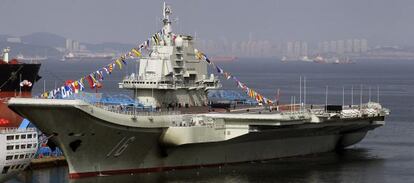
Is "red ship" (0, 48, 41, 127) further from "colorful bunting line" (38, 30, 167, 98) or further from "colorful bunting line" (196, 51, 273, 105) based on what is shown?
"colorful bunting line" (196, 51, 273, 105)

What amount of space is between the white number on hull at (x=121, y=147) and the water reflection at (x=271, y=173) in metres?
1.15

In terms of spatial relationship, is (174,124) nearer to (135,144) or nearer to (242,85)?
(135,144)

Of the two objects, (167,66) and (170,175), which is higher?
(167,66)

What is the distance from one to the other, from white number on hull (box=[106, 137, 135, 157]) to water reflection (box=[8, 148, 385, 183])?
1.15 m

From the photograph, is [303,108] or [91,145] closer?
[91,145]

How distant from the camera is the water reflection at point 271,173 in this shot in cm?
4647

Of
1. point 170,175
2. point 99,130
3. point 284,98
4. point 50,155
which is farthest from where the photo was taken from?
point 284,98

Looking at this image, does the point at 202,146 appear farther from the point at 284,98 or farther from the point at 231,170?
the point at 284,98

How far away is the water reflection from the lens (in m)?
46.5

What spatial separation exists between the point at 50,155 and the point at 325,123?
15.7m

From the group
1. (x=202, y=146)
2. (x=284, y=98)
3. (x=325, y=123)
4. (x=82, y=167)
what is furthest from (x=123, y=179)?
(x=284, y=98)

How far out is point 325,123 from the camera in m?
53.6

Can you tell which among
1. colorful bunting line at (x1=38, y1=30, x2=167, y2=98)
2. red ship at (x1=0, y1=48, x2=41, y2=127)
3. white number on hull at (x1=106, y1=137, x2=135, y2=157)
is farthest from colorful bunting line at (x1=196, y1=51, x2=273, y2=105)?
red ship at (x1=0, y1=48, x2=41, y2=127)

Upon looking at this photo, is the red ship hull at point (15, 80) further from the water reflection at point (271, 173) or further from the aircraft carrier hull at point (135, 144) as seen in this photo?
the aircraft carrier hull at point (135, 144)
